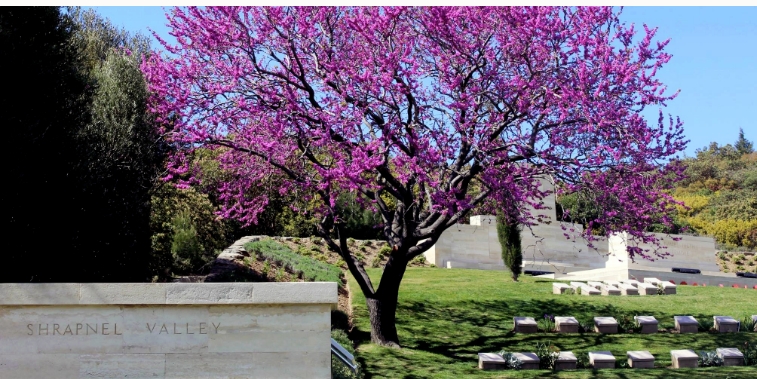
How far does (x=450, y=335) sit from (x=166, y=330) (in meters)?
7.55

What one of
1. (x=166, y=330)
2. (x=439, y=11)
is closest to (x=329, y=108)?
(x=439, y=11)

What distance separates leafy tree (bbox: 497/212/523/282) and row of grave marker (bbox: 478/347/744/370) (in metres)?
9.26

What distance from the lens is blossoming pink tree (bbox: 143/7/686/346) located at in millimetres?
11797

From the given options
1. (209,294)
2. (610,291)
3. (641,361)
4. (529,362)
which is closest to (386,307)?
(529,362)

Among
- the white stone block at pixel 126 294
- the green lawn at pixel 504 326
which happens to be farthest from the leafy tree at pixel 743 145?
the white stone block at pixel 126 294

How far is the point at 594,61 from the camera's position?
1196 cm

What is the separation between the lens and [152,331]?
801cm

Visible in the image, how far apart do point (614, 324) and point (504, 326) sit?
2164mm

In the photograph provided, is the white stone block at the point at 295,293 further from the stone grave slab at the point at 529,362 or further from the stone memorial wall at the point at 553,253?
the stone memorial wall at the point at 553,253

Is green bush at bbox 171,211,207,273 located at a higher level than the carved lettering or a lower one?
higher

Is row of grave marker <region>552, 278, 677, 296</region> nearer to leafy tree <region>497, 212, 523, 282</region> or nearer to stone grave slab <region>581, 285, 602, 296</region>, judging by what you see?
stone grave slab <region>581, 285, 602, 296</region>

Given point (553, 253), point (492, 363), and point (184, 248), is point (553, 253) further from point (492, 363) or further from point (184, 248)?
point (492, 363)

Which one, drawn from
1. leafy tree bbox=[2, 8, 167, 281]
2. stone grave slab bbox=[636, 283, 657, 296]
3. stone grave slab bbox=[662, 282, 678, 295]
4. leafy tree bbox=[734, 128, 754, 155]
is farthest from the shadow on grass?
leafy tree bbox=[734, 128, 754, 155]

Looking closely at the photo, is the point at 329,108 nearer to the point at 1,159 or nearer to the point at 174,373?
the point at 1,159
